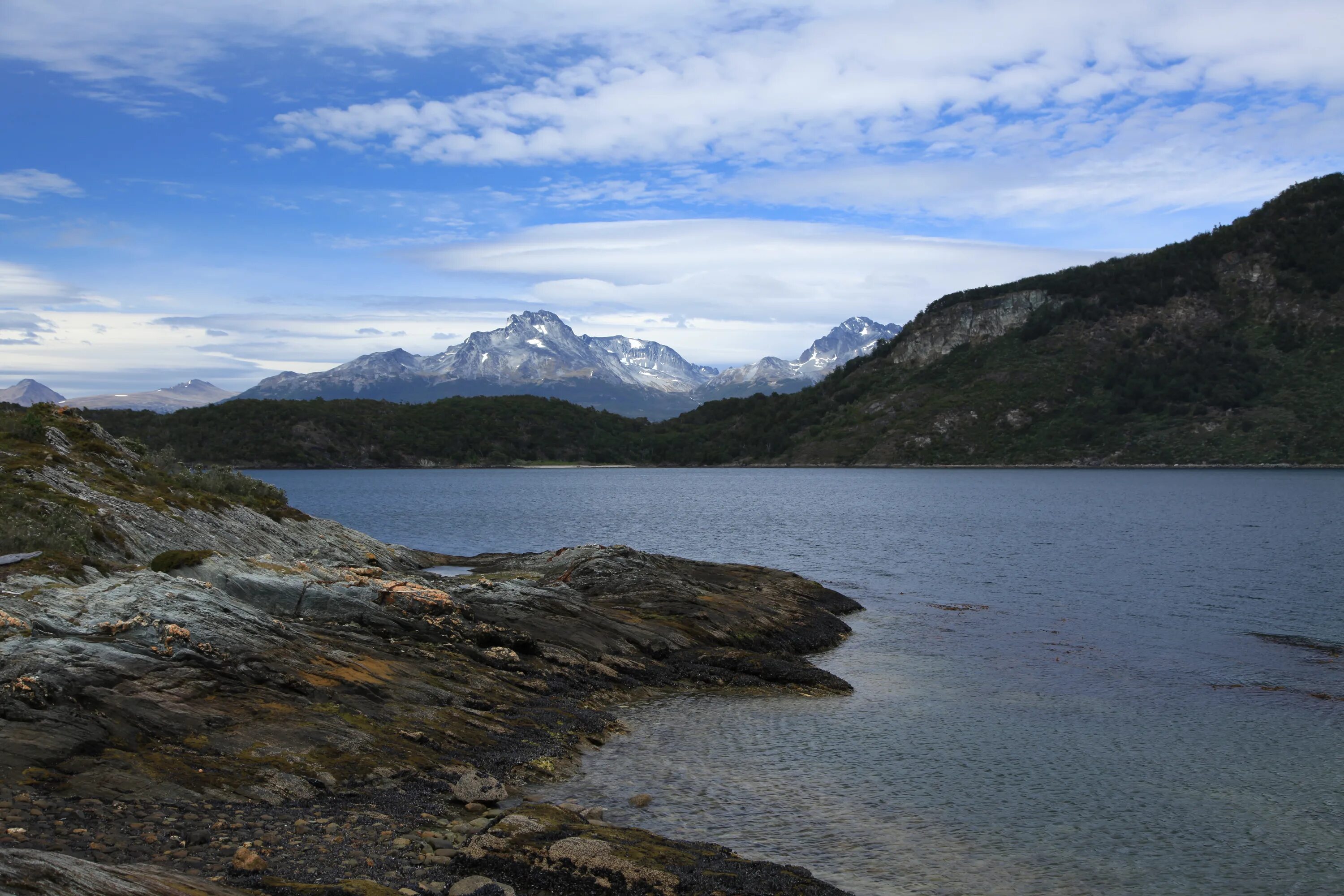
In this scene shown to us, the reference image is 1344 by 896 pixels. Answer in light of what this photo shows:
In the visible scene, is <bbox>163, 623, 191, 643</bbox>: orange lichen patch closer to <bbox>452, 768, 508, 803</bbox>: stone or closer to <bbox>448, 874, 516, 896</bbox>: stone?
<bbox>452, 768, 508, 803</bbox>: stone

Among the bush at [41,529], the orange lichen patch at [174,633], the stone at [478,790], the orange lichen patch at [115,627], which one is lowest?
the stone at [478,790]

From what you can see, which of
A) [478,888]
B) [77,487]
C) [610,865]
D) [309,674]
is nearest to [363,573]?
[309,674]

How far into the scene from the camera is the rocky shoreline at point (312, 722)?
12383 mm

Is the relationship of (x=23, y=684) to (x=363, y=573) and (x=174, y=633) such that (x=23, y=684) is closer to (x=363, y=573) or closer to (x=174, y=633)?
(x=174, y=633)

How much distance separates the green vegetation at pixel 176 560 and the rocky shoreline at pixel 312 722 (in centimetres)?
6

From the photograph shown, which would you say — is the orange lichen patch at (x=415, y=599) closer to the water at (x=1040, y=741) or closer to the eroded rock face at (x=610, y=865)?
the water at (x=1040, y=741)

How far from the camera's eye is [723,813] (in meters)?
17.2

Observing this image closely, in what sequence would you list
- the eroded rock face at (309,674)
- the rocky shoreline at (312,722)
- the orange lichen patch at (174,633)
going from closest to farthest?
1. the rocky shoreline at (312,722)
2. the eroded rock face at (309,674)
3. the orange lichen patch at (174,633)

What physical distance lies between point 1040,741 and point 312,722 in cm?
1699

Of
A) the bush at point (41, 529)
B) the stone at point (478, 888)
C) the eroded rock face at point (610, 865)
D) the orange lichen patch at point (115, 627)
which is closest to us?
the stone at point (478, 888)

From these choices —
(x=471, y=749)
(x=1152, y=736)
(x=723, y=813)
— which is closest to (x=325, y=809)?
(x=471, y=749)

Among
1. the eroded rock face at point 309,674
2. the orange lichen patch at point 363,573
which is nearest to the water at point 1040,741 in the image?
the eroded rock face at point 309,674

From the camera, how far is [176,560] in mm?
23156

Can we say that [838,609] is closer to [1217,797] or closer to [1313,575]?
[1217,797]
